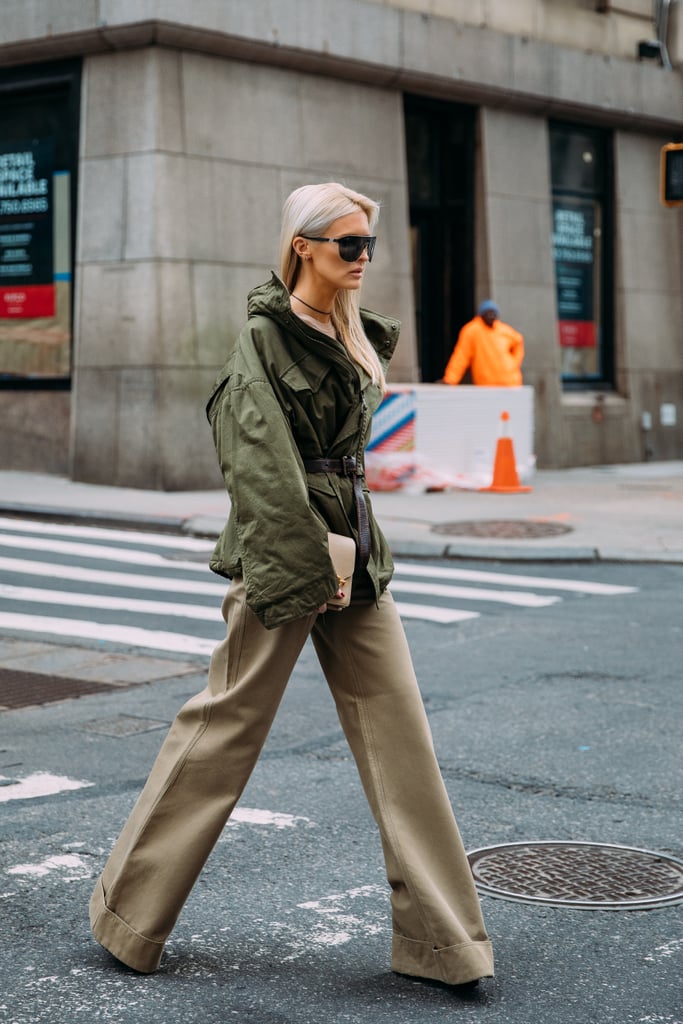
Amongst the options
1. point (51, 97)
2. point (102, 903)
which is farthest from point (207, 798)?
point (51, 97)

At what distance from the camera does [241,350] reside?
3844 millimetres

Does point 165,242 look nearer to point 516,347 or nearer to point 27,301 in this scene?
point 27,301

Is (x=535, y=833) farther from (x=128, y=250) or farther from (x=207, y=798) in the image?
(x=128, y=250)

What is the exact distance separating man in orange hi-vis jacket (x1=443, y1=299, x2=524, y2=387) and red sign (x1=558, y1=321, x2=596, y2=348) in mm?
3541

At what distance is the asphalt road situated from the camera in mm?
3820

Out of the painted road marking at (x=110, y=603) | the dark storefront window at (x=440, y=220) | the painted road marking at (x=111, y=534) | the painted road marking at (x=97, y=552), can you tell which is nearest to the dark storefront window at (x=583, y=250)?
the dark storefront window at (x=440, y=220)

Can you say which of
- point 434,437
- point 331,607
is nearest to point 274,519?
point 331,607

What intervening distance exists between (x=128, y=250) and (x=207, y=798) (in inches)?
569

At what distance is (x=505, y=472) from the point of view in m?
18.1

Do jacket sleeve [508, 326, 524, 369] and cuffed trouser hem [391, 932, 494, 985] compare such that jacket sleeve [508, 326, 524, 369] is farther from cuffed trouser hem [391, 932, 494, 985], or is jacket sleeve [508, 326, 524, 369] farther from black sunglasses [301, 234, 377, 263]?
cuffed trouser hem [391, 932, 494, 985]

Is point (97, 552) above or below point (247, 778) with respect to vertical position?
above

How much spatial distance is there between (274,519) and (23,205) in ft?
53.4

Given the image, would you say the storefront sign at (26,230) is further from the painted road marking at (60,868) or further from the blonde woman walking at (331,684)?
the blonde woman walking at (331,684)

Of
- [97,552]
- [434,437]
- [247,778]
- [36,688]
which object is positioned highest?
[434,437]
